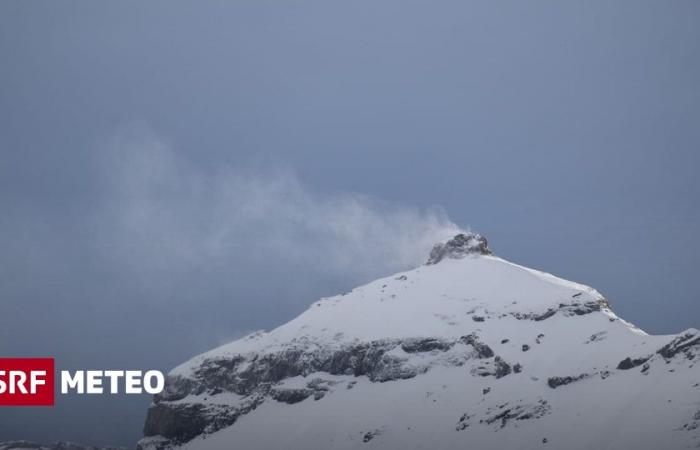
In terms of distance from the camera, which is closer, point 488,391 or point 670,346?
point 670,346

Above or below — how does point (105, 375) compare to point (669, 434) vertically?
above

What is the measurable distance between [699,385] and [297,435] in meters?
81.4

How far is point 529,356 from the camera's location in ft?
640

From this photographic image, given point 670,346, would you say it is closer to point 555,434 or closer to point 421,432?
point 555,434

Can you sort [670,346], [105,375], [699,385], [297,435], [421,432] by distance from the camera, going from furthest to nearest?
[297,435], [421,432], [670,346], [699,385], [105,375]

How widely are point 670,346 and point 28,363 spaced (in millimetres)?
110998

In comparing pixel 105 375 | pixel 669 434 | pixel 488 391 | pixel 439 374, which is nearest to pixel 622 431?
pixel 669 434

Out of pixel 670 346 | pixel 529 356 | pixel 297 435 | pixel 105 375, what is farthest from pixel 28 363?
pixel 670 346

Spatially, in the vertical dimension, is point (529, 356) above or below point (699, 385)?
above

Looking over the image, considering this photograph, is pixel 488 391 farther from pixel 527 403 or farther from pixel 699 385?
pixel 699 385

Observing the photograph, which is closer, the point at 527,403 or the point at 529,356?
the point at 527,403

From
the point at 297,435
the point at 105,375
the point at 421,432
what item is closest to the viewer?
the point at 105,375

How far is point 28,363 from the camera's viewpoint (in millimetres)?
153125

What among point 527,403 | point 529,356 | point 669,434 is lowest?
point 669,434
